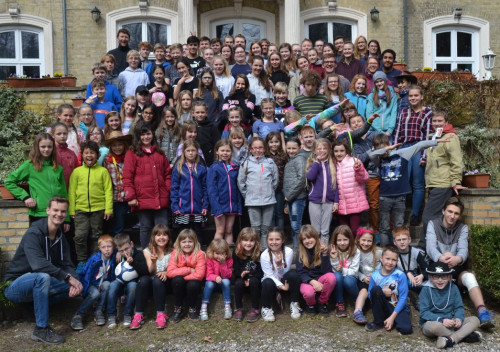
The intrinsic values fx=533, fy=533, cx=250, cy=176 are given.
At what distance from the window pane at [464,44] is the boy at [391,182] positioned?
32.9 feet

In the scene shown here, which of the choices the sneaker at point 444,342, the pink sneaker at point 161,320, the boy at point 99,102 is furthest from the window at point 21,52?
the sneaker at point 444,342

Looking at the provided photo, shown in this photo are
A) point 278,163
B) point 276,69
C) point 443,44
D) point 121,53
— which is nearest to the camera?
point 278,163

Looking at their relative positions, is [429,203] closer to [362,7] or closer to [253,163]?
[253,163]

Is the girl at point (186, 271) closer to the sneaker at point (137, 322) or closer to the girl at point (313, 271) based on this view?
the sneaker at point (137, 322)

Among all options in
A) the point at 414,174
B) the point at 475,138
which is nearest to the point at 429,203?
the point at 414,174

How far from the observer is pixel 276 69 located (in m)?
8.55

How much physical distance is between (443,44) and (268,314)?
1220 cm

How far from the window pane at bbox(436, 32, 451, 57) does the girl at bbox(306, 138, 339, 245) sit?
10.3 meters

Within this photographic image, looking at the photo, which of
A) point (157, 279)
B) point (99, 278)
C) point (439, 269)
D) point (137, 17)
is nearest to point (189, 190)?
point (157, 279)

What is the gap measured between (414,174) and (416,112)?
0.90 m

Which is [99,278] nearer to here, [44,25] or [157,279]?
[157,279]

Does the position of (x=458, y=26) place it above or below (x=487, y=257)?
above

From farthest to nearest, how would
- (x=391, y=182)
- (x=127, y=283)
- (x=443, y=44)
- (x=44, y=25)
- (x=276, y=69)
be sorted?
(x=443, y=44) → (x=44, y=25) → (x=276, y=69) → (x=391, y=182) → (x=127, y=283)

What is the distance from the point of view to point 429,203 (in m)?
6.48
